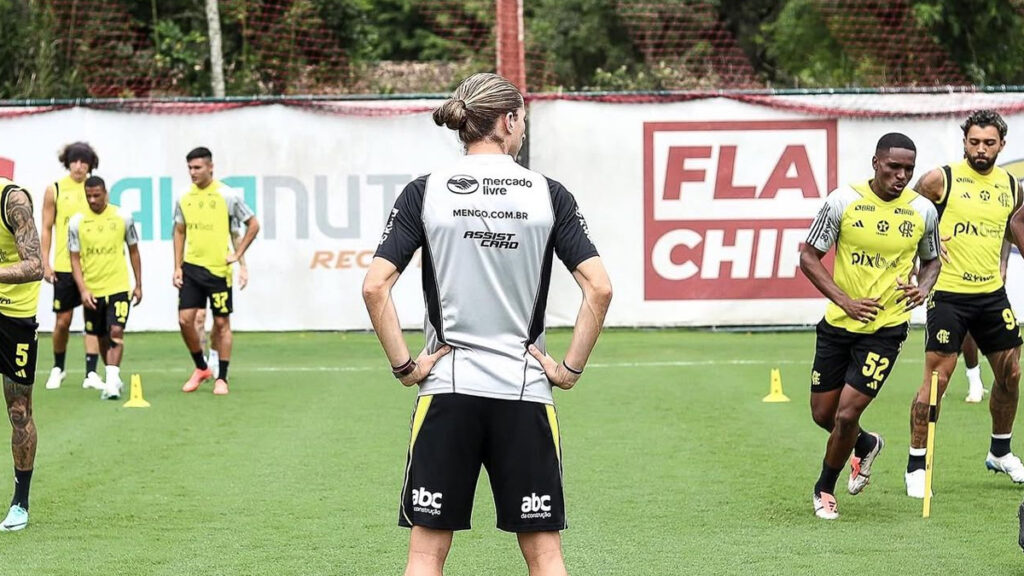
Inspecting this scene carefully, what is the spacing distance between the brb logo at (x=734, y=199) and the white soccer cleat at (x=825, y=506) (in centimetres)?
1052

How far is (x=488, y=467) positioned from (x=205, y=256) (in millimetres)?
9445

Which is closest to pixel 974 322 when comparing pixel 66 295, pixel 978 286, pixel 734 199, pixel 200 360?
pixel 978 286

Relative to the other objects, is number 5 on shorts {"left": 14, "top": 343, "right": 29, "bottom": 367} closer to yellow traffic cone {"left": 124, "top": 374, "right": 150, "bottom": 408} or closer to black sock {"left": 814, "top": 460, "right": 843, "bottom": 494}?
black sock {"left": 814, "top": 460, "right": 843, "bottom": 494}

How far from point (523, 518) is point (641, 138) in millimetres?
14205

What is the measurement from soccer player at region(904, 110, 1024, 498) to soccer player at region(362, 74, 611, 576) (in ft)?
15.6

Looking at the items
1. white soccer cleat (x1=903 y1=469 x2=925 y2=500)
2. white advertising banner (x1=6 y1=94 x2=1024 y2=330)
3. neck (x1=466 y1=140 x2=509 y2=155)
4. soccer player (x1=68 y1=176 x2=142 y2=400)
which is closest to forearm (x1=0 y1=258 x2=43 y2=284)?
neck (x1=466 y1=140 x2=509 y2=155)

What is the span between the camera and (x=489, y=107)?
16.0 ft

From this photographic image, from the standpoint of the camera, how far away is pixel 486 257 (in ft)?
15.7

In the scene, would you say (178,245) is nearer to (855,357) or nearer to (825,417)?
(825,417)

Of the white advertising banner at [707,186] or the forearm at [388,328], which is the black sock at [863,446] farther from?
the white advertising banner at [707,186]

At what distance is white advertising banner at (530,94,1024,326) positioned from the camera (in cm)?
1861

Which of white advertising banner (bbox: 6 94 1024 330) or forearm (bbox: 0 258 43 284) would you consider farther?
white advertising banner (bbox: 6 94 1024 330)

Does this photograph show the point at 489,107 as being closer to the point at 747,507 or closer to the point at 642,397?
the point at 747,507

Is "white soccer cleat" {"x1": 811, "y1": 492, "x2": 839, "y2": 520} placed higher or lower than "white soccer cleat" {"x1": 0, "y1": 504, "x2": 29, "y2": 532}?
lower
